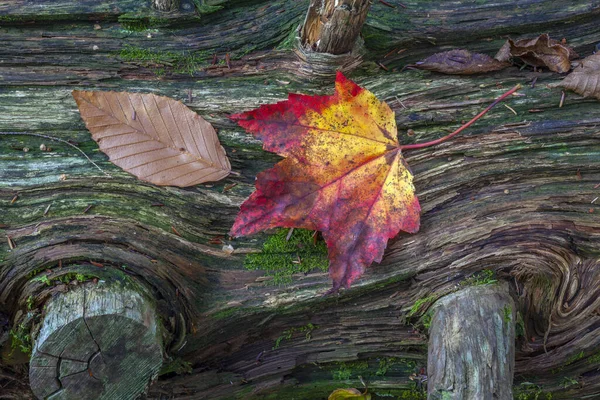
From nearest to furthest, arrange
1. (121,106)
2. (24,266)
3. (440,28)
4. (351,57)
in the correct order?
(24,266), (121,106), (351,57), (440,28)

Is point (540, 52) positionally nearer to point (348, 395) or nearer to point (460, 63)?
point (460, 63)

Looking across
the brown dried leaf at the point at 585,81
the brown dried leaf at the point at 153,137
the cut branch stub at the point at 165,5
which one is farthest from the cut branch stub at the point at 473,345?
the cut branch stub at the point at 165,5

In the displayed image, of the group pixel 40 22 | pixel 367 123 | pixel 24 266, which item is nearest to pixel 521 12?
pixel 367 123

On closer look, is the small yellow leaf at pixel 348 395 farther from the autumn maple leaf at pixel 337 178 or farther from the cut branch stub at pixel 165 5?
the cut branch stub at pixel 165 5

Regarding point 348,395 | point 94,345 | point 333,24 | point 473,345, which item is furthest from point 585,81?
A: point 94,345

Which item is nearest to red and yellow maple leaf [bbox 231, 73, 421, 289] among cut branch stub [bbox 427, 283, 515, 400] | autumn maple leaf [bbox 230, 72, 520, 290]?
autumn maple leaf [bbox 230, 72, 520, 290]

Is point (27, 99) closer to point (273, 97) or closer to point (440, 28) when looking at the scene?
point (273, 97)
